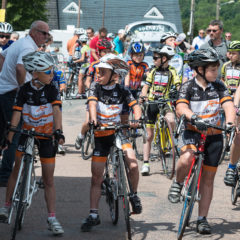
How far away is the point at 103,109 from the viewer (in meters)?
7.31

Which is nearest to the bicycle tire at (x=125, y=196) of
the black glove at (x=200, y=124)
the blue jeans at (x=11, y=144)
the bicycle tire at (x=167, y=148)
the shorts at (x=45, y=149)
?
the shorts at (x=45, y=149)

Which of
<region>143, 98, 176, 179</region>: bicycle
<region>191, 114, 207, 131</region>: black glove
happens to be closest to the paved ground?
<region>143, 98, 176, 179</region>: bicycle

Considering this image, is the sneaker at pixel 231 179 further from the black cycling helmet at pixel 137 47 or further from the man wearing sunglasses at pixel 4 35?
the man wearing sunglasses at pixel 4 35

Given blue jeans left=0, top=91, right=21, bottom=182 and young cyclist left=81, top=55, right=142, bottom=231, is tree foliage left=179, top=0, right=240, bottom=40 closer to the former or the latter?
blue jeans left=0, top=91, right=21, bottom=182

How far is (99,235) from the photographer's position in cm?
700

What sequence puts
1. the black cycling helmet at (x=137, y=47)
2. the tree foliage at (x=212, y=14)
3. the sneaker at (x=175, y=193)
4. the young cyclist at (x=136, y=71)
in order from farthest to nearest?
the tree foliage at (x=212, y=14) → the young cyclist at (x=136, y=71) → the black cycling helmet at (x=137, y=47) → the sneaker at (x=175, y=193)

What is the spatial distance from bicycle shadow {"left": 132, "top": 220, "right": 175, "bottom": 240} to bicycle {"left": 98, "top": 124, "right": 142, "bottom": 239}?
256 mm

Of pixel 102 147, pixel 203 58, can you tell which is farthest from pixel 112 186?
pixel 203 58

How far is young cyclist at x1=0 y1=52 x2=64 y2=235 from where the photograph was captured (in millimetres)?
6867

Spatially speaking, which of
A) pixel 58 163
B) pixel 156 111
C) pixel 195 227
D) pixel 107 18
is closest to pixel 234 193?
pixel 195 227

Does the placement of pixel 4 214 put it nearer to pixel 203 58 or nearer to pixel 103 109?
pixel 103 109

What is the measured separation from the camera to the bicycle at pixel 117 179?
667 centimetres

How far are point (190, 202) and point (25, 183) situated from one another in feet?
5.29

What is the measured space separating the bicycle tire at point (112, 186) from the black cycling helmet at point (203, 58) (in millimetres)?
1271
